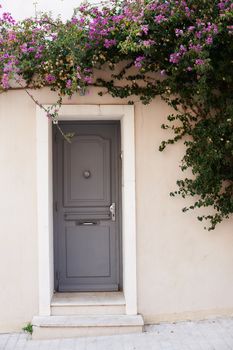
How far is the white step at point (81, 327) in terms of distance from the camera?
646 centimetres

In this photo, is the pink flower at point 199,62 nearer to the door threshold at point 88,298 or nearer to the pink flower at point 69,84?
the pink flower at point 69,84

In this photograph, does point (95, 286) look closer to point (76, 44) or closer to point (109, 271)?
point (109, 271)

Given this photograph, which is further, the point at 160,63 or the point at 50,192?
the point at 50,192

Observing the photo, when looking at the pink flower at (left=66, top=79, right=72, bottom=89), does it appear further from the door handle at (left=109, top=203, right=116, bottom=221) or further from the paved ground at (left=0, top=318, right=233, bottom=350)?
the paved ground at (left=0, top=318, right=233, bottom=350)

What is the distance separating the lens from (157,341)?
6254 millimetres

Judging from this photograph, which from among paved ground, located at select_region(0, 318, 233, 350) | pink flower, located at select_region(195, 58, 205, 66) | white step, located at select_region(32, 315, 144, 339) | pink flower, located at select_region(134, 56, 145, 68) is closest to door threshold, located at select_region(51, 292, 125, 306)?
white step, located at select_region(32, 315, 144, 339)

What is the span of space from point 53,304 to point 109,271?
3.35ft

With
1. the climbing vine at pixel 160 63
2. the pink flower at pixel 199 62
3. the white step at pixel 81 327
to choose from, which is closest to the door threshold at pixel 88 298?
the white step at pixel 81 327

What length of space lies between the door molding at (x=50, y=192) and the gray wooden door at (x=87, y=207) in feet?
1.77

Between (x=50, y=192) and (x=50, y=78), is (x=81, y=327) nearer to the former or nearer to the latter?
(x=50, y=192)

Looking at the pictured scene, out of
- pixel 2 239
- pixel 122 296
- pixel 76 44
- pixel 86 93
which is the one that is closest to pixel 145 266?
pixel 122 296

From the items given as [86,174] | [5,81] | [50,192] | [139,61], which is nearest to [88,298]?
[50,192]

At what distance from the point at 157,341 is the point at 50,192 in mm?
2237

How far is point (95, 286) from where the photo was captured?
24.0ft
